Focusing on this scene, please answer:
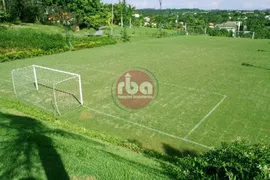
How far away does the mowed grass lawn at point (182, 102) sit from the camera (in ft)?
28.9

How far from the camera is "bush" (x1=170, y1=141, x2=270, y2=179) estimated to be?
3.14m

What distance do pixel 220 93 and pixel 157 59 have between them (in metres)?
10.0

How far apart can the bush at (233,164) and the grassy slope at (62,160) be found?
127 centimetres

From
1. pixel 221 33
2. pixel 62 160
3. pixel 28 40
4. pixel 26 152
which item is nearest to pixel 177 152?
pixel 62 160

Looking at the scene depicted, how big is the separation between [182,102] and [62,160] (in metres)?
7.67

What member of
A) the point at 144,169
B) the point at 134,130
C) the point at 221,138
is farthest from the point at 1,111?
the point at 221,138

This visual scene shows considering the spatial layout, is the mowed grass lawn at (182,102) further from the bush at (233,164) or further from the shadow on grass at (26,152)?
the shadow on grass at (26,152)

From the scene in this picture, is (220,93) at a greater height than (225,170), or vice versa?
(225,170)

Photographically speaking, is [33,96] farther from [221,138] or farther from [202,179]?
[202,179]

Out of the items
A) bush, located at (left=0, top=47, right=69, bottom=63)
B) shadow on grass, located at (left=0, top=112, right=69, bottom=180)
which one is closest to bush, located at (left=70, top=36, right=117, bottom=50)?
bush, located at (left=0, top=47, right=69, bottom=63)

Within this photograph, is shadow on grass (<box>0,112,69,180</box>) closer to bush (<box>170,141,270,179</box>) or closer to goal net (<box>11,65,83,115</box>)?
bush (<box>170,141,270,179</box>)

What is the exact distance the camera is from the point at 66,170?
491 cm

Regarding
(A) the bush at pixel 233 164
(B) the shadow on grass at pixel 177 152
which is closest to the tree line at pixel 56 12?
(B) the shadow on grass at pixel 177 152

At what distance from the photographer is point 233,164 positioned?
335 centimetres
